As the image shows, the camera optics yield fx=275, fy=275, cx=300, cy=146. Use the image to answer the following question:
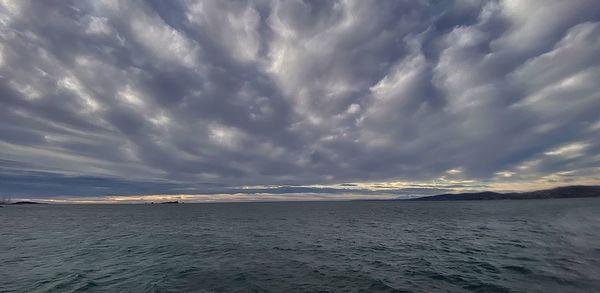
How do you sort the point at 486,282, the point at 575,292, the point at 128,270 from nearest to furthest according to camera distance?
the point at 575,292, the point at 486,282, the point at 128,270

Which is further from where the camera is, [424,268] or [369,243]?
[369,243]

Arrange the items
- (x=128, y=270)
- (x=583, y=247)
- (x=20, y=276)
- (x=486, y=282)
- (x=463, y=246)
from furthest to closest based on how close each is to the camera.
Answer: (x=463, y=246)
(x=583, y=247)
(x=128, y=270)
(x=20, y=276)
(x=486, y=282)

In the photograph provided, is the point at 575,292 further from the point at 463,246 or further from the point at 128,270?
the point at 128,270

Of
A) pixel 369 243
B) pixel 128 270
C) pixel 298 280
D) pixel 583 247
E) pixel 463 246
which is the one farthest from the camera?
pixel 369 243

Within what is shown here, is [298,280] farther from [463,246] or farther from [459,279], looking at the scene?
[463,246]

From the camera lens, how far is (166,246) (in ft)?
134

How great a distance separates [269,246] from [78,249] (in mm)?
26687

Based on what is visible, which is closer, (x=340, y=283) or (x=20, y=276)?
(x=340, y=283)

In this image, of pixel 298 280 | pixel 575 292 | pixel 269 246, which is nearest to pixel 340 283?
pixel 298 280

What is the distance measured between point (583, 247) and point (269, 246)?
126ft

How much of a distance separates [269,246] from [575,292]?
3067cm

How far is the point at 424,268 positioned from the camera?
25281mm

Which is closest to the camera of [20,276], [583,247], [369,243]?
[20,276]

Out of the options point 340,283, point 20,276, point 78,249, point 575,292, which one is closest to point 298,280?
point 340,283
